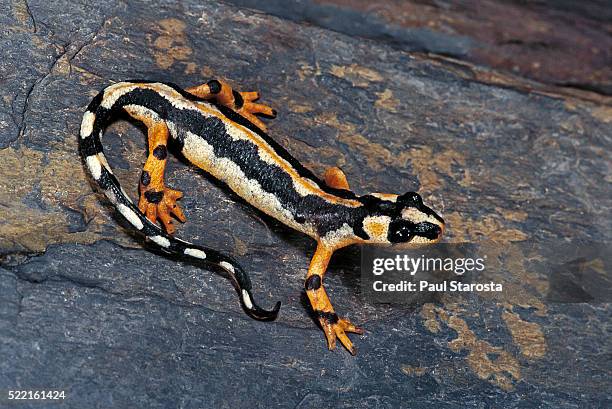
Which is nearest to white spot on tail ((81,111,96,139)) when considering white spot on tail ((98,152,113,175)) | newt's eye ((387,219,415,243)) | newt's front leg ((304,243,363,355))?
white spot on tail ((98,152,113,175))

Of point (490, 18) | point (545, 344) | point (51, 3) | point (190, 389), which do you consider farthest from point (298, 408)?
point (490, 18)

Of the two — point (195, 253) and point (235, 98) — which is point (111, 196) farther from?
point (235, 98)

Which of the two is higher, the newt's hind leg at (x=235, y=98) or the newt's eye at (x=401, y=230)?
the newt's hind leg at (x=235, y=98)

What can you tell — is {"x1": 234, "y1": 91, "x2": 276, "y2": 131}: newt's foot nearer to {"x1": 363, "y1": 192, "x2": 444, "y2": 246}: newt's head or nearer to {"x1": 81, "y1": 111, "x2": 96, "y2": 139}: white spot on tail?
{"x1": 81, "y1": 111, "x2": 96, "y2": 139}: white spot on tail

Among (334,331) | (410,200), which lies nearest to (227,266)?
(334,331)

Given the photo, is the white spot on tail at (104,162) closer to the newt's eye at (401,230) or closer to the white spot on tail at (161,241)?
the white spot on tail at (161,241)

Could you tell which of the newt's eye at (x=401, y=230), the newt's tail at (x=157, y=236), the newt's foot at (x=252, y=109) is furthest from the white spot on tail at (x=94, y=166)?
the newt's eye at (x=401, y=230)

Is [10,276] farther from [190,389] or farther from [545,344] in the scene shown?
[545,344]

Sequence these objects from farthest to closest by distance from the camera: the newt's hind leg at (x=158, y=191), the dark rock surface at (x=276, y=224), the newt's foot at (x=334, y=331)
→ the newt's hind leg at (x=158, y=191) < the newt's foot at (x=334, y=331) < the dark rock surface at (x=276, y=224)
